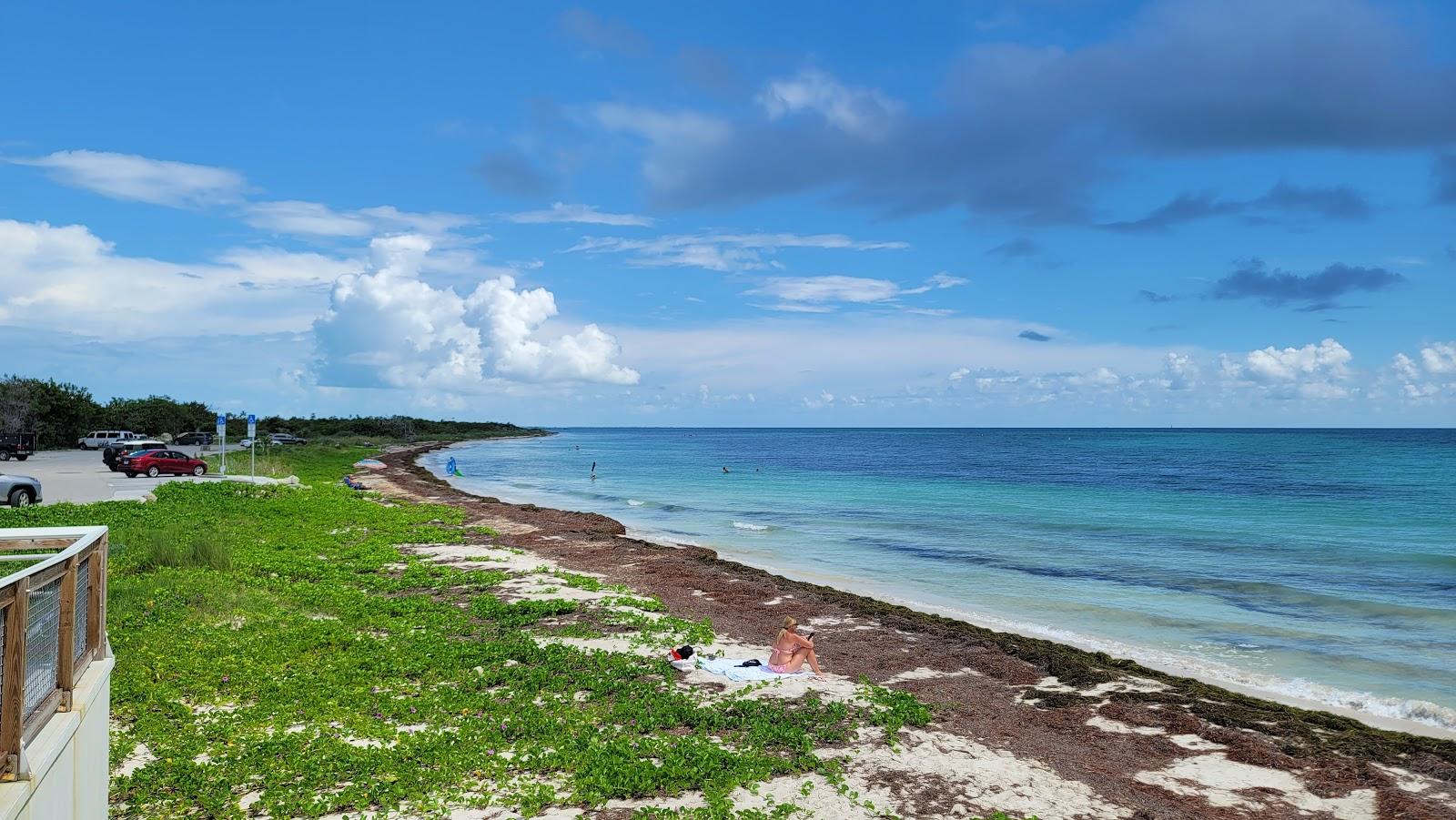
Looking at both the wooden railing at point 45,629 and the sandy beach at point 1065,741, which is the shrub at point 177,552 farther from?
the wooden railing at point 45,629

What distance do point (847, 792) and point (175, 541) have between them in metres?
17.5

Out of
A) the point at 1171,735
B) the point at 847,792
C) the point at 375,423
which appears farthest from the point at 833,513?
the point at 375,423

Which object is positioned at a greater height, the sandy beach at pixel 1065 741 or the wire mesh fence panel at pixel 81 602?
the wire mesh fence panel at pixel 81 602

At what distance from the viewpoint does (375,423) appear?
168500mm

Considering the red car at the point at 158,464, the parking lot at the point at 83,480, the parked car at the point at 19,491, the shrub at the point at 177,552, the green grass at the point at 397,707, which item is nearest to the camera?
the green grass at the point at 397,707

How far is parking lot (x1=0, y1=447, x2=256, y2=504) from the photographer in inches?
1302

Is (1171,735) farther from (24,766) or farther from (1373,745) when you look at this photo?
(24,766)

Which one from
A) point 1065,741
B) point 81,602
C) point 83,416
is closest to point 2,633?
point 81,602

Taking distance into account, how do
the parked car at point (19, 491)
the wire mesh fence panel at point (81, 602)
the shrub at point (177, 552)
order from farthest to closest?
the parked car at point (19, 491) < the shrub at point (177, 552) < the wire mesh fence panel at point (81, 602)

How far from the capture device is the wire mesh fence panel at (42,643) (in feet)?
17.0

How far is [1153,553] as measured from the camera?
2986 cm

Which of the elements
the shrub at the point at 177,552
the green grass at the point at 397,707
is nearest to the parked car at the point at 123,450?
the shrub at the point at 177,552

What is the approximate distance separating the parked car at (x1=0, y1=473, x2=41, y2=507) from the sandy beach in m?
20.5

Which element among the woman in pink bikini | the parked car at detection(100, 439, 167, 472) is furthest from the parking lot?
the woman in pink bikini
